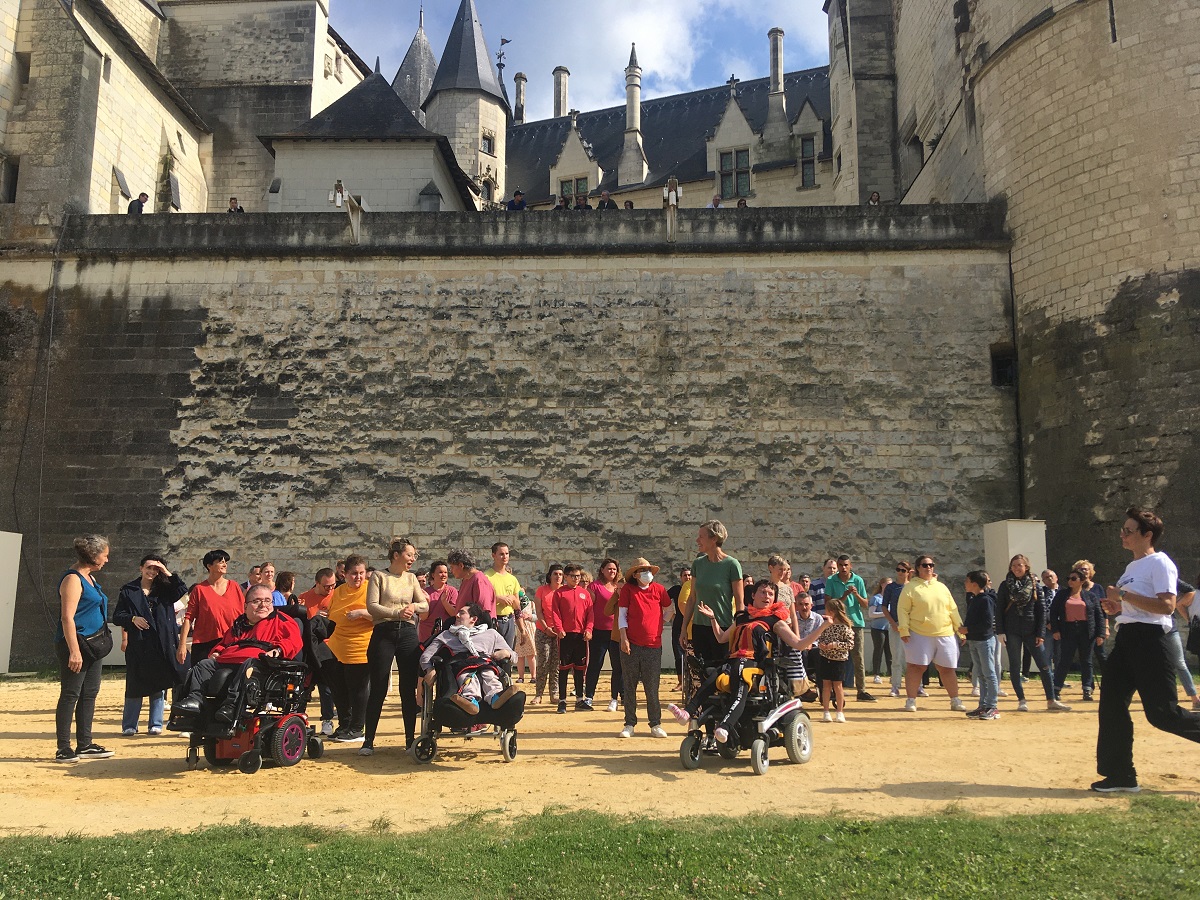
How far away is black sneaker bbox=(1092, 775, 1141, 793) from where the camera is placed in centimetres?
536

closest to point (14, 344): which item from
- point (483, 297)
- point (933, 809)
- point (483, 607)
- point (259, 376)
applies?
point (259, 376)

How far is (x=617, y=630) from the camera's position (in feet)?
27.1

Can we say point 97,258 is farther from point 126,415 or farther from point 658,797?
point 658,797

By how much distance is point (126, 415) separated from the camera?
15.3 metres

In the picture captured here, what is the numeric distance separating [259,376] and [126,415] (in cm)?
208

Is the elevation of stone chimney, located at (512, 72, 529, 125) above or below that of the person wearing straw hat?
above

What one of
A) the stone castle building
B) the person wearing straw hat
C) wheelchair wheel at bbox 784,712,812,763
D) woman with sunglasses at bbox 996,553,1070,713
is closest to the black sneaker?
wheelchair wheel at bbox 784,712,812,763

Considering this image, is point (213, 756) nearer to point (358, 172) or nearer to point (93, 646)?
point (93, 646)

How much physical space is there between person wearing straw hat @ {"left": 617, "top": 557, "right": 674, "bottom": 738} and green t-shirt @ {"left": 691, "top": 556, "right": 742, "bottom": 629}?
69 centimetres

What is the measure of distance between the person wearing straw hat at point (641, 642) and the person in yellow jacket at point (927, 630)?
2.50m

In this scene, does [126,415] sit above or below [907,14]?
below

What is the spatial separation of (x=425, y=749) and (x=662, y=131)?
34615 mm

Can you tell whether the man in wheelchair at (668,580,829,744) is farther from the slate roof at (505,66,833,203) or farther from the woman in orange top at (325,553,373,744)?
the slate roof at (505,66,833,203)

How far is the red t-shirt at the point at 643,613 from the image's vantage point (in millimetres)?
7676
